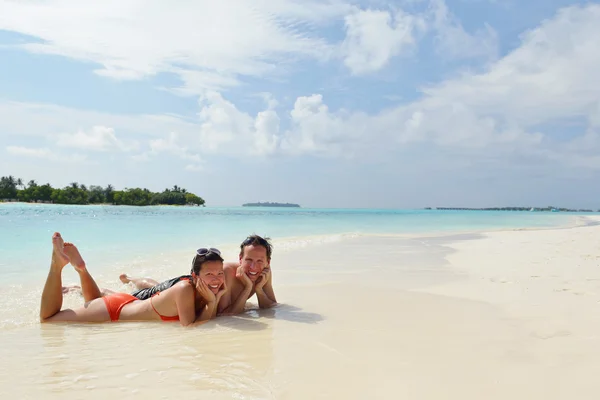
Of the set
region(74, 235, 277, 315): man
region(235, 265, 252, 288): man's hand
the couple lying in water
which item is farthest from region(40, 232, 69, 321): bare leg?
region(235, 265, 252, 288): man's hand

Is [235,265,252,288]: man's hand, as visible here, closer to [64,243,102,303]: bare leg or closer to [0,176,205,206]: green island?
[64,243,102,303]: bare leg

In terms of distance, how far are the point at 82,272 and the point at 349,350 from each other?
3675mm

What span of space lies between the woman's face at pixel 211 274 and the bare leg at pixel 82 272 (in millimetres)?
1671

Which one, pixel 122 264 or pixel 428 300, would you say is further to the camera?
pixel 122 264

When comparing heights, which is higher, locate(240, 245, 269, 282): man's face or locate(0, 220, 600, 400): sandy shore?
locate(240, 245, 269, 282): man's face

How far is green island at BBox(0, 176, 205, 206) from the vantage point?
388 feet

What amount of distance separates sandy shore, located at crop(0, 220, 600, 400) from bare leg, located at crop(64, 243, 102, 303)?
73 centimetres

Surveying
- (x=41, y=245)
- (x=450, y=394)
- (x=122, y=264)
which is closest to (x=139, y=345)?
(x=450, y=394)

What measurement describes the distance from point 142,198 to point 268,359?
143 metres

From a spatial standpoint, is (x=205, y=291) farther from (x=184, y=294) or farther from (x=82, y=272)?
(x=82, y=272)

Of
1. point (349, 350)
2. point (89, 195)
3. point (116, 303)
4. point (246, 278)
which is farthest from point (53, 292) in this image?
point (89, 195)

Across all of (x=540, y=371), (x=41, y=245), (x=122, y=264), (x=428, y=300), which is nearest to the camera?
(x=540, y=371)

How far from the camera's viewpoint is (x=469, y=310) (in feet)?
17.8

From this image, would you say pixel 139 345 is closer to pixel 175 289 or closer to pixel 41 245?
pixel 175 289
